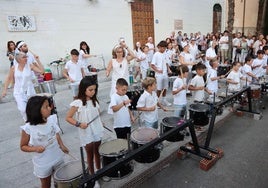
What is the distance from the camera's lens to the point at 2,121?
6082 millimetres

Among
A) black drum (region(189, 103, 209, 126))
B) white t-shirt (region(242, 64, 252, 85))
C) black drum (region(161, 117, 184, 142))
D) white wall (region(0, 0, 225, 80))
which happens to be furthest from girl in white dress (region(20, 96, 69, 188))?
white wall (region(0, 0, 225, 80))

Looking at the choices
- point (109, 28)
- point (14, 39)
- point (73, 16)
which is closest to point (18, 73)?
point (14, 39)

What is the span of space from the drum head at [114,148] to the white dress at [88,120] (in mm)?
264

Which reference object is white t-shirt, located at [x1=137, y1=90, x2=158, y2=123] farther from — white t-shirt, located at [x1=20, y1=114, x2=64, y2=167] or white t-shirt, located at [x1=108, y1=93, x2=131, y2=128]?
white t-shirt, located at [x1=20, y1=114, x2=64, y2=167]

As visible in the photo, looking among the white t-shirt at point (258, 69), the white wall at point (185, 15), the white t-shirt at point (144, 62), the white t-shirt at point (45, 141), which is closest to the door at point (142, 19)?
the white wall at point (185, 15)

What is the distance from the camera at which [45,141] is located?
258 centimetres

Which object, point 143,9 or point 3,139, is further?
point 143,9

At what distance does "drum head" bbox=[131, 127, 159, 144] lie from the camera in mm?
3004

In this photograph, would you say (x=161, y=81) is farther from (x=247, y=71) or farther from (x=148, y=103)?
(x=247, y=71)

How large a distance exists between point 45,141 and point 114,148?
814 mm

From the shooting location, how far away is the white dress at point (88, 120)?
3011mm

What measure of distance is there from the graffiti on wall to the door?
18.1ft

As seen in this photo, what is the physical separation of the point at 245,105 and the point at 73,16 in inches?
319

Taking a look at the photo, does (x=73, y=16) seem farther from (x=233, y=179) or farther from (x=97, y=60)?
(x=233, y=179)
